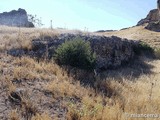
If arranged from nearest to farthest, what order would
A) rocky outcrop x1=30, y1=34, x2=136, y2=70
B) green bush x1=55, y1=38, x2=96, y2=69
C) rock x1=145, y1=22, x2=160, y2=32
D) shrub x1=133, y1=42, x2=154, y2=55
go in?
green bush x1=55, y1=38, x2=96, y2=69 < rocky outcrop x1=30, y1=34, x2=136, y2=70 < shrub x1=133, y1=42, x2=154, y2=55 < rock x1=145, y1=22, x2=160, y2=32

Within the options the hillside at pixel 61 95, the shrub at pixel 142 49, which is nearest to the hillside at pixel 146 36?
the shrub at pixel 142 49

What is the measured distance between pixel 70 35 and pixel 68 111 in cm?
1023

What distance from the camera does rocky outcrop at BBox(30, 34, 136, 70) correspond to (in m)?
16.1

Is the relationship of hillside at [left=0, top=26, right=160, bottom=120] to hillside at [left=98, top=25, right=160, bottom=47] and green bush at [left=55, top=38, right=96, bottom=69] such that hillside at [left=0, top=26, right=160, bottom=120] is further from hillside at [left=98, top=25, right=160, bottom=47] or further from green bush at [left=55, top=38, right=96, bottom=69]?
hillside at [left=98, top=25, right=160, bottom=47]

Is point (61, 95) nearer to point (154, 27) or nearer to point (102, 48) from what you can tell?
point (102, 48)

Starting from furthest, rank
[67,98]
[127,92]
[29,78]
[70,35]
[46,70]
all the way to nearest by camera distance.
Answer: [70,35]
[46,70]
[127,92]
[29,78]
[67,98]

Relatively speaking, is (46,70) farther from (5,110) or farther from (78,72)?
(5,110)

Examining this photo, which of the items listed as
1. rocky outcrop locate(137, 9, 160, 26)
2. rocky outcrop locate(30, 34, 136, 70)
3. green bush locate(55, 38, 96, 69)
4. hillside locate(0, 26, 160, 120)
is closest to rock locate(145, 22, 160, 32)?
rocky outcrop locate(137, 9, 160, 26)

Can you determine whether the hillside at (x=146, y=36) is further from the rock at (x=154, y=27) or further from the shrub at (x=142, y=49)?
the shrub at (x=142, y=49)

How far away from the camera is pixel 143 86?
43.0ft

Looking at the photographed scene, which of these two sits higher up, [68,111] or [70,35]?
[70,35]

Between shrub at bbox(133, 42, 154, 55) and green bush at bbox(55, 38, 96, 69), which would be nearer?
green bush at bbox(55, 38, 96, 69)

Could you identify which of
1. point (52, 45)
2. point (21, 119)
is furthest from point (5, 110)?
point (52, 45)

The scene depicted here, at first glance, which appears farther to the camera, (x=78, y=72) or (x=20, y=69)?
(x=78, y=72)
